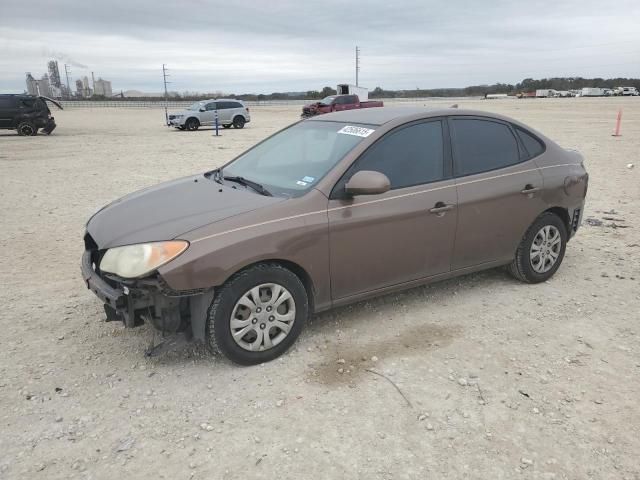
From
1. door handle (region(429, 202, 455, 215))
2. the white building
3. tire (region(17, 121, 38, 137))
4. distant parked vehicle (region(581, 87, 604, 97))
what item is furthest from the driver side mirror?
the white building

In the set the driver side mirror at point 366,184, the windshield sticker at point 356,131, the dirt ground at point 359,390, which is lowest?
the dirt ground at point 359,390

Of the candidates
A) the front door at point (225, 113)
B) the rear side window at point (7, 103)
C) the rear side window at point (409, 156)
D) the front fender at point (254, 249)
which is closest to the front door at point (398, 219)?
the rear side window at point (409, 156)

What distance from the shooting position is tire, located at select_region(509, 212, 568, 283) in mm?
4859

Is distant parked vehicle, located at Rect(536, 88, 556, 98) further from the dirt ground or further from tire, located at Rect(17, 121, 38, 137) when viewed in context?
the dirt ground

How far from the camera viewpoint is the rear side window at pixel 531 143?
486cm

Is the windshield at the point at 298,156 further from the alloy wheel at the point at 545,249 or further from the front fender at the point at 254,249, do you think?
the alloy wheel at the point at 545,249

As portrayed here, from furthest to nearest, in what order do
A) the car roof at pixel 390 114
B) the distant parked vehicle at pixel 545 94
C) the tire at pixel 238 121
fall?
the distant parked vehicle at pixel 545 94 → the tire at pixel 238 121 → the car roof at pixel 390 114

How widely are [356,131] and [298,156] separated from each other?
0.53 m

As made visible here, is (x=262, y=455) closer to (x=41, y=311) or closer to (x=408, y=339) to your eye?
(x=408, y=339)

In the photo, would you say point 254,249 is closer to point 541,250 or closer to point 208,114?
point 541,250

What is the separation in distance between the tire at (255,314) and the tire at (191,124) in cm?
2737

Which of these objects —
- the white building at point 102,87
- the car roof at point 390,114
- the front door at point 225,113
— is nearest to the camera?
the car roof at point 390,114

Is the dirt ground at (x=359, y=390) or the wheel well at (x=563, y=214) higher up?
the wheel well at (x=563, y=214)

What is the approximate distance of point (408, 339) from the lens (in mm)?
3955
